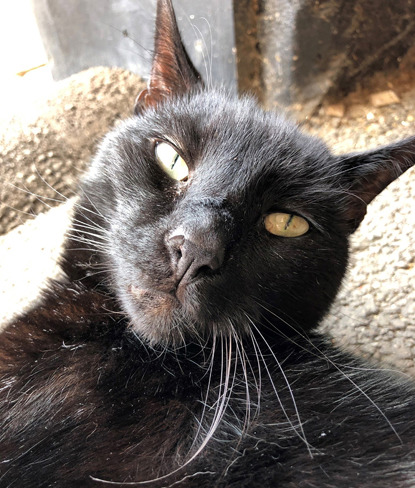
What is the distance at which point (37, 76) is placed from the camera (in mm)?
2594

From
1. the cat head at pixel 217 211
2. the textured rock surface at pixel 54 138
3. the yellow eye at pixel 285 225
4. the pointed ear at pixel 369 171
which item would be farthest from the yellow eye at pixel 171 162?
the textured rock surface at pixel 54 138

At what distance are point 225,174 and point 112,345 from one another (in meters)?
A: 0.47

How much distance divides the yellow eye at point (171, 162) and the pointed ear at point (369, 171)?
0.41 m

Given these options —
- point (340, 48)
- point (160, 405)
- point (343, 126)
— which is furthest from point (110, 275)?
point (340, 48)

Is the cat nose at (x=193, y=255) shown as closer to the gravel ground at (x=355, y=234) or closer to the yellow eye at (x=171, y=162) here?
the yellow eye at (x=171, y=162)

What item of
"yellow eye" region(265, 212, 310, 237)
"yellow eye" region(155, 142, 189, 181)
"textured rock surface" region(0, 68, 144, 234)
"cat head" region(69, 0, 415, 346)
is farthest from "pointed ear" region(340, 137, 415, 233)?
"textured rock surface" region(0, 68, 144, 234)

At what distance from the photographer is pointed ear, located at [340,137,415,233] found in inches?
44.6

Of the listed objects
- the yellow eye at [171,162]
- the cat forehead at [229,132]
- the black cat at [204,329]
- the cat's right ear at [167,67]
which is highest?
the cat's right ear at [167,67]

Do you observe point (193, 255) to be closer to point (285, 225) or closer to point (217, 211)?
point (217, 211)

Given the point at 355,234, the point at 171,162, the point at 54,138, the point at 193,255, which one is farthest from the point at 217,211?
the point at 54,138

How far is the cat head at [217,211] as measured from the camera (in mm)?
914

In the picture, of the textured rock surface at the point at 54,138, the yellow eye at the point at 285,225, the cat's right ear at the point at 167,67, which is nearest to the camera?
the yellow eye at the point at 285,225

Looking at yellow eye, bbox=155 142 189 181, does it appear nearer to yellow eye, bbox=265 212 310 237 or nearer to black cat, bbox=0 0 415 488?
black cat, bbox=0 0 415 488

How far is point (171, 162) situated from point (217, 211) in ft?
0.77
